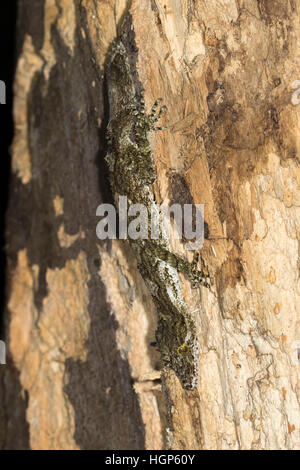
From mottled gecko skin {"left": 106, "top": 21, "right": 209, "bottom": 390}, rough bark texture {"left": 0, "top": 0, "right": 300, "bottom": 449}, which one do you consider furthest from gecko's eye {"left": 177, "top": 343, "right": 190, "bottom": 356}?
rough bark texture {"left": 0, "top": 0, "right": 300, "bottom": 449}

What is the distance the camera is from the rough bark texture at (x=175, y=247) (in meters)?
2.81

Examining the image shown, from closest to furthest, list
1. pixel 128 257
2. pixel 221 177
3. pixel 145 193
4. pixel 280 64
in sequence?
1. pixel 280 64
2. pixel 221 177
3. pixel 145 193
4. pixel 128 257

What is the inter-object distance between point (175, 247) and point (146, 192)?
0.48 metres

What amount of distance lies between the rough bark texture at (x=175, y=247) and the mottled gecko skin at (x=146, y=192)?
91mm

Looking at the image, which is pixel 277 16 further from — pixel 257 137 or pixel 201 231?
pixel 201 231

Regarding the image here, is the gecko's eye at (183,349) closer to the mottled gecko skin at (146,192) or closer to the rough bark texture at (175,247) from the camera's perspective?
the mottled gecko skin at (146,192)

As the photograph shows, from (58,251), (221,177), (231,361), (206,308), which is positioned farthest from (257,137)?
(58,251)

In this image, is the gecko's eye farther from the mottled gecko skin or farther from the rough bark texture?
the rough bark texture

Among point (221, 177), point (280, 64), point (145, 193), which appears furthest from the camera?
point (145, 193)

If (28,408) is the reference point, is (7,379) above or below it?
above

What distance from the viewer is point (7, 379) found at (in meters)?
3.80

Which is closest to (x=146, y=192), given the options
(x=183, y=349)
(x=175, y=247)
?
(x=175, y=247)

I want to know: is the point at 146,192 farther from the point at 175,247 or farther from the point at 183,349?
the point at 183,349

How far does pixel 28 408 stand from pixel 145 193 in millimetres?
2189
